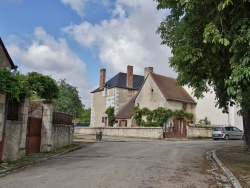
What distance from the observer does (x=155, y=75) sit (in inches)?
1640

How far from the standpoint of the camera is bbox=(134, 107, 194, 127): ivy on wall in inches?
1454

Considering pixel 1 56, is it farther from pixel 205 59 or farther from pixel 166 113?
pixel 205 59

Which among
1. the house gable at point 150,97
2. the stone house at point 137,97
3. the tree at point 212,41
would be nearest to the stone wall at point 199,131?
the stone house at point 137,97

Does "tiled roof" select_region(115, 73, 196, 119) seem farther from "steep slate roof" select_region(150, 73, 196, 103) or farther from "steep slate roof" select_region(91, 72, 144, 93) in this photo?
"steep slate roof" select_region(91, 72, 144, 93)

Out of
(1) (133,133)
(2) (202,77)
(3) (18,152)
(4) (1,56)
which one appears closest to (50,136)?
(3) (18,152)

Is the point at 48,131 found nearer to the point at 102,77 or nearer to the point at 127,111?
the point at 127,111

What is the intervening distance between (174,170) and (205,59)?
12.5 feet

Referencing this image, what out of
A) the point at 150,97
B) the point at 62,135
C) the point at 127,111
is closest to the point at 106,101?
the point at 127,111

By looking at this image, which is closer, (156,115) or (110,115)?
(156,115)

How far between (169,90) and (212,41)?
33.2m

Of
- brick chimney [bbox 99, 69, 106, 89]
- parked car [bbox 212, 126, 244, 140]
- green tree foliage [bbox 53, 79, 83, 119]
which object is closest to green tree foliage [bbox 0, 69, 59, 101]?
parked car [bbox 212, 126, 244, 140]

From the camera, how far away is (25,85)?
37.4 feet

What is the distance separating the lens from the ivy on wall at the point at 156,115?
121 ft

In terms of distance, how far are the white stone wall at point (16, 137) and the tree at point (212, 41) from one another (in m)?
6.13
